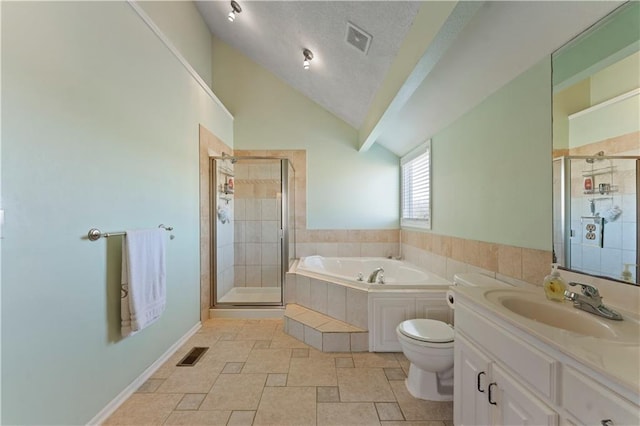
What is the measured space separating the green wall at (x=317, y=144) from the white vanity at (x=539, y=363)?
Answer: 8.93 feet

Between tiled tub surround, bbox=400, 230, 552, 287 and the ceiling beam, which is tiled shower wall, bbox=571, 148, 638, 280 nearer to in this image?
tiled tub surround, bbox=400, 230, 552, 287

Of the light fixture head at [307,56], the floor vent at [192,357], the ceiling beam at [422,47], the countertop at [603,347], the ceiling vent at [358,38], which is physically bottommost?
the floor vent at [192,357]

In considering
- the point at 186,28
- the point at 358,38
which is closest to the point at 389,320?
the point at 358,38

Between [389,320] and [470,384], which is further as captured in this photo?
[389,320]

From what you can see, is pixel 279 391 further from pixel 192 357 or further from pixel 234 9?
pixel 234 9

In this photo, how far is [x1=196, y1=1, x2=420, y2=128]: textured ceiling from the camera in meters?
1.90

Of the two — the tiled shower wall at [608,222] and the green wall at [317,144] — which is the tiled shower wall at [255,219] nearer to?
the green wall at [317,144]

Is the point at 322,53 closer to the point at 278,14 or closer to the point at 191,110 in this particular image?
the point at 278,14

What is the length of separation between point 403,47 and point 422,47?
37cm

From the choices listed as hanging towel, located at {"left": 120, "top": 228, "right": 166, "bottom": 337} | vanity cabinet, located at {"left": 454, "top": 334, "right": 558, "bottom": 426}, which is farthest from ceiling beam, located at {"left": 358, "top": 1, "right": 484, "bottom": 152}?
hanging towel, located at {"left": 120, "top": 228, "right": 166, "bottom": 337}

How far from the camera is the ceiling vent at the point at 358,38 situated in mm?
2066

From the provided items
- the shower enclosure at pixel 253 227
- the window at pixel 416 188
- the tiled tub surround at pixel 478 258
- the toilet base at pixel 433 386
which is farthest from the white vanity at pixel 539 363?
the shower enclosure at pixel 253 227

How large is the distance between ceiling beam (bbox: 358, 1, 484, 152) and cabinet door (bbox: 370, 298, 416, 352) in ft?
5.57

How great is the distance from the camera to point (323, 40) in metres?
2.45
